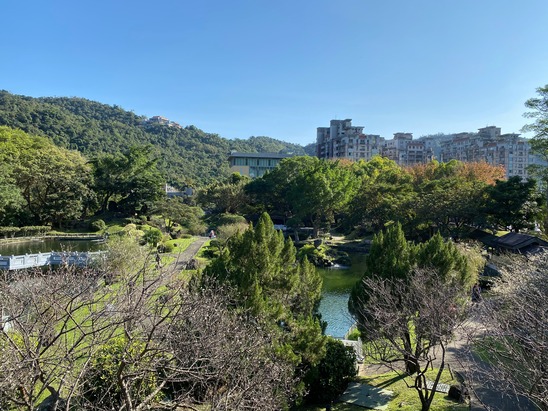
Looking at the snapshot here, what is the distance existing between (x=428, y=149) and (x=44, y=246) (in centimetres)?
7195

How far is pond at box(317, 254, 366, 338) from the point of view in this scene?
14430 mm

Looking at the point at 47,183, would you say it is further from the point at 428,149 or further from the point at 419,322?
the point at 428,149

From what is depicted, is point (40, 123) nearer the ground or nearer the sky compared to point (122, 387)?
nearer the sky

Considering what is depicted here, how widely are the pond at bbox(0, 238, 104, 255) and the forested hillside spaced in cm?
1534

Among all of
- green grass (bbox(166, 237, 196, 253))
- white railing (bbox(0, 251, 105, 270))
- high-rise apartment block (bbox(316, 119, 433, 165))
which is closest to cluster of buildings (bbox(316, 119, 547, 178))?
high-rise apartment block (bbox(316, 119, 433, 165))

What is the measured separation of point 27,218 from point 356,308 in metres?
32.4

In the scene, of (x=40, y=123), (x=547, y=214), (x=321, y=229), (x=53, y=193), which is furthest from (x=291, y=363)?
(x=40, y=123)

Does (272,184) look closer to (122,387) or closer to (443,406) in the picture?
(443,406)

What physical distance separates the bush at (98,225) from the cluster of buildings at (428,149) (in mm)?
43591

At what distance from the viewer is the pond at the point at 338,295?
568 inches

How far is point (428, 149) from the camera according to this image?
259 ft

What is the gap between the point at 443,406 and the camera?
788 cm

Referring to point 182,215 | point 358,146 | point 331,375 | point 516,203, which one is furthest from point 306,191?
point 358,146

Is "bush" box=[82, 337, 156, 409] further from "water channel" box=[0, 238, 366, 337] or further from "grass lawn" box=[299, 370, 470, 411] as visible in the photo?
"water channel" box=[0, 238, 366, 337]
